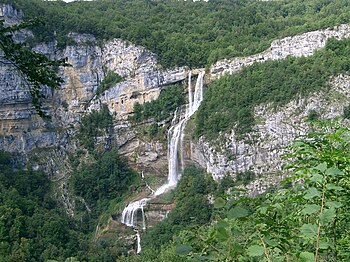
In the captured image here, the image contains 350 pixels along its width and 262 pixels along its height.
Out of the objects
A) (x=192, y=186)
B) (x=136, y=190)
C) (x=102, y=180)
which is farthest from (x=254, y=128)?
(x=102, y=180)

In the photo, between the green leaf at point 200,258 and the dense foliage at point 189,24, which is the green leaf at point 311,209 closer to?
the green leaf at point 200,258

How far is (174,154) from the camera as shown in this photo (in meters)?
37.2

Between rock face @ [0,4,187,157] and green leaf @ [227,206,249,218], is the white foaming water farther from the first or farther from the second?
green leaf @ [227,206,249,218]

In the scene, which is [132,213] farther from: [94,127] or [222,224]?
[222,224]

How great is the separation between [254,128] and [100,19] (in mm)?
21008

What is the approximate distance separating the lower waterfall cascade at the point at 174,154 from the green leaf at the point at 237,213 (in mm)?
30335

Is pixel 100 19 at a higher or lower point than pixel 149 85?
higher

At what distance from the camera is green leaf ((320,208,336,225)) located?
5.82 feet

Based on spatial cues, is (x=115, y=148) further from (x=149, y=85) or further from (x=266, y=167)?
(x=266, y=167)

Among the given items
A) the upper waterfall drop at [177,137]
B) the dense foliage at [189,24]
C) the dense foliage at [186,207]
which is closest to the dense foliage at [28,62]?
the dense foliage at [186,207]

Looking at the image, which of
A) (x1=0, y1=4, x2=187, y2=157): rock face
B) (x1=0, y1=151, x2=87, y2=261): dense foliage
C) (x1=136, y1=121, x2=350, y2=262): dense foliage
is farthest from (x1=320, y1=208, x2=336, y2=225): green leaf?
Result: (x1=0, y1=4, x2=187, y2=157): rock face

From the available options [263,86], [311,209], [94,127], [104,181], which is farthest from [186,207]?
[311,209]

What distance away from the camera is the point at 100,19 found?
158ft

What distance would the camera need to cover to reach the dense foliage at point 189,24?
41188 millimetres
